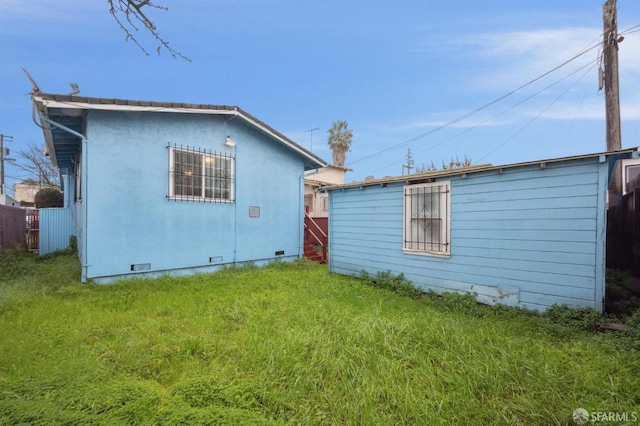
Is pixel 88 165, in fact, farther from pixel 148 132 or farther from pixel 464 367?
pixel 464 367

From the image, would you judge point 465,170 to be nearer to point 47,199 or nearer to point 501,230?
point 501,230

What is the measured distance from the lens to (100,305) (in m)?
4.56

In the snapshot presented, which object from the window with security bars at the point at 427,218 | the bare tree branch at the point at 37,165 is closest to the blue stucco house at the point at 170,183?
the window with security bars at the point at 427,218

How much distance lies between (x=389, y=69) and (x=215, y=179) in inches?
368

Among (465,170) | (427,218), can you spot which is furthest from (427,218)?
(465,170)

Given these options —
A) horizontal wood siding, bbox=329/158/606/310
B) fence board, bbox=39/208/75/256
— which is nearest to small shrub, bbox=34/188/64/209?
fence board, bbox=39/208/75/256

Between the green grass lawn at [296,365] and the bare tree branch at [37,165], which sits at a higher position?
the bare tree branch at [37,165]

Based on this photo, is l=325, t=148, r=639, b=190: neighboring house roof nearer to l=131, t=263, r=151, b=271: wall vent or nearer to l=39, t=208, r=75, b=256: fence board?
l=131, t=263, r=151, b=271: wall vent

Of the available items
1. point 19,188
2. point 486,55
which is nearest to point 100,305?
point 486,55

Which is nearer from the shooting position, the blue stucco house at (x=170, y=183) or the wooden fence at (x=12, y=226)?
the blue stucco house at (x=170, y=183)

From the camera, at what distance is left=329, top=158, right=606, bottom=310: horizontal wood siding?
3.95 meters

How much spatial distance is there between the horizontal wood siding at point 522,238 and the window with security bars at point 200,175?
14.9 feet

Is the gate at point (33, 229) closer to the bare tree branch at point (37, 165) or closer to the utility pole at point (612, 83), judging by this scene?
the bare tree branch at point (37, 165)

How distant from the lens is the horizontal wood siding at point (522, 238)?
395 cm
